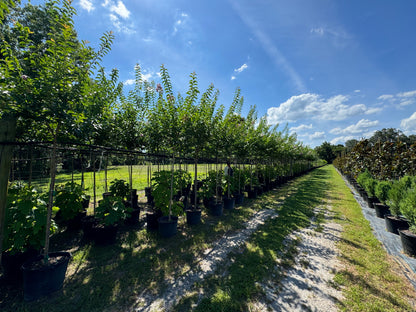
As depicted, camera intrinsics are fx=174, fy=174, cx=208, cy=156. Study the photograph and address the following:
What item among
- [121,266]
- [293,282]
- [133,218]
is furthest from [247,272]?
[133,218]

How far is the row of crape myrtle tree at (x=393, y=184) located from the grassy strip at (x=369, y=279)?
0.83 metres

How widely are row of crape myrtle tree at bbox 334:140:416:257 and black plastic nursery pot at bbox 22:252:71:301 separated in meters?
7.17

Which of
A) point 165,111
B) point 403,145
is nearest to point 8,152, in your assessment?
point 165,111

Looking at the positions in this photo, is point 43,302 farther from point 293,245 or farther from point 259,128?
point 259,128

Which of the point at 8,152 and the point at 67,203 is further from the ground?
the point at 8,152

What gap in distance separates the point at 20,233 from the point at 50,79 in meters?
2.41

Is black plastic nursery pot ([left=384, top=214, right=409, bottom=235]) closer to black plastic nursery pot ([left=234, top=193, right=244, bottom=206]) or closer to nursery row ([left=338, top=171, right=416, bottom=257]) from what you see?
nursery row ([left=338, top=171, right=416, bottom=257])

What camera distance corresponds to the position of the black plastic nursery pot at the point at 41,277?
2.55 metres

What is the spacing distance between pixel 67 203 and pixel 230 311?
4.43 metres

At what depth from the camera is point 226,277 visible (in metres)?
3.21

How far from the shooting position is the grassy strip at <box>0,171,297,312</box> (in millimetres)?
2592

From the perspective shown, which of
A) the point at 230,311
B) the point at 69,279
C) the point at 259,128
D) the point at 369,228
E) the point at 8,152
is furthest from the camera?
the point at 259,128

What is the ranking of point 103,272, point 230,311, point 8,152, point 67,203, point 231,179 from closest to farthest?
point 230,311, point 8,152, point 103,272, point 67,203, point 231,179

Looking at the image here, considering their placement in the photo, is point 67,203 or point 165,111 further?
point 165,111
